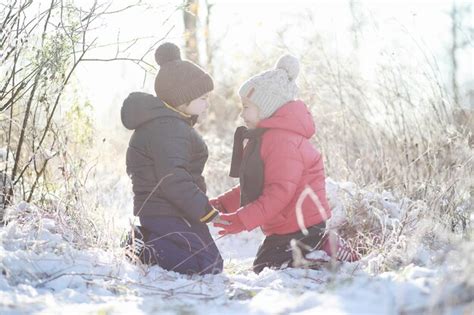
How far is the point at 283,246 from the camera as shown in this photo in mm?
4375

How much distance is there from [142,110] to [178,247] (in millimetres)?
852

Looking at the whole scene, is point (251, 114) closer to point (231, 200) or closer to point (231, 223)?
point (231, 200)

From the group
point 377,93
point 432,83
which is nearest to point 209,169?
point 377,93

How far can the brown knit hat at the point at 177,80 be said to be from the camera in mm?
4383

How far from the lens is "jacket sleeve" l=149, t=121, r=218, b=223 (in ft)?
13.4

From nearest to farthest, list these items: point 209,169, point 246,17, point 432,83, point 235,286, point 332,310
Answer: point 332,310 → point 235,286 → point 432,83 → point 209,169 → point 246,17

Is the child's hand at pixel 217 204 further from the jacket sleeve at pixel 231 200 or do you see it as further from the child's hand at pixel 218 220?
the child's hand at pixel 218 220

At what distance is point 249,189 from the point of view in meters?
4.43

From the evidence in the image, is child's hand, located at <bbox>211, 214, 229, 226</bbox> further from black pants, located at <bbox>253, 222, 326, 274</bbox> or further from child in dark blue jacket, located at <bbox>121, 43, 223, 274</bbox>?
black pants, located at <bbox>253, 222, 326, 274</bbox>

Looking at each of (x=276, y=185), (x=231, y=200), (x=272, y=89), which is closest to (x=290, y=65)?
(x=272, y=89)

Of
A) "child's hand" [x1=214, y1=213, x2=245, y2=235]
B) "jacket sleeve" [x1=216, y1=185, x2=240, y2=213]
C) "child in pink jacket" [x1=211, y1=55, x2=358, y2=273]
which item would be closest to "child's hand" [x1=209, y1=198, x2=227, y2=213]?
"jacket sleeve" [x1=216, y1=185, x2=240, y2=213]

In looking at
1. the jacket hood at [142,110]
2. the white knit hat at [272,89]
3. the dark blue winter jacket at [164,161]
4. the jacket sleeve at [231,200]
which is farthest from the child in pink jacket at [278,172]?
the jacket hood at [142,110]

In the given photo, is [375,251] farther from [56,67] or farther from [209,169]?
[209,169]

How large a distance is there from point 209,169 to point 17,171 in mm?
2997
